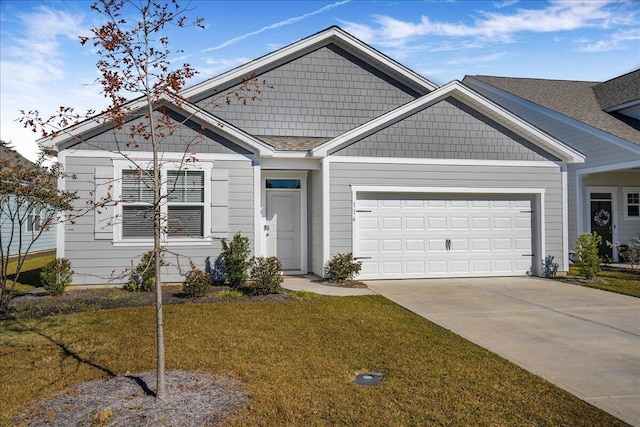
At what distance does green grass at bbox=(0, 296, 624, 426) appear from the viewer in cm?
397

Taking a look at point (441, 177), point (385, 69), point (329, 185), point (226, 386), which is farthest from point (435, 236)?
point (226, 386)

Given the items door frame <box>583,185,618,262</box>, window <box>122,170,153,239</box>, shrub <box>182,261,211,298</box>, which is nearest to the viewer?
shrub <box>182,261,211,298</box>

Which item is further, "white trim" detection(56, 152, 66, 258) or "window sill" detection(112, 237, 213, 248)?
"window sill" detection(112, 237, 213, 248)

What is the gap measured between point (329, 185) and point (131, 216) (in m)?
4.61

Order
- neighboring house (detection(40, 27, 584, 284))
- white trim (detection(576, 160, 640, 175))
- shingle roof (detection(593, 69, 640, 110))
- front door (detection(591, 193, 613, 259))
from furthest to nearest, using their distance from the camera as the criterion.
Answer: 1. shingle roof (detection(593, 69, 640, 110))
2. front door (detection(591, 193, 613, 259))
3. white trim (detection(576, 160, 640, 175))
4. neighboring house (detection(40, 27, 584, 284))

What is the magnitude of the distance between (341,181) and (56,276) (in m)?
6.54

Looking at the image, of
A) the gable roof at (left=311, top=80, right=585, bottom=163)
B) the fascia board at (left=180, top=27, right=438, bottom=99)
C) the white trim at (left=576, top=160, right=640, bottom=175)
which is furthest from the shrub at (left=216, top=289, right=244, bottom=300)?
the white trim at (left=576, top=160, right=640, bottom=175)

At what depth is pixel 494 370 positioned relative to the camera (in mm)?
5016

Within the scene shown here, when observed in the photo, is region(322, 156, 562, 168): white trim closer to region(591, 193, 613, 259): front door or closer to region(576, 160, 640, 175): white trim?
region(576, 160, 640, 175): white trim

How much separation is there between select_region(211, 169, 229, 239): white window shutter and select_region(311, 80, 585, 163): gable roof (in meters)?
2.23

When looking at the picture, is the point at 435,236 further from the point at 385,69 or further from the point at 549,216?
the point at 385,69

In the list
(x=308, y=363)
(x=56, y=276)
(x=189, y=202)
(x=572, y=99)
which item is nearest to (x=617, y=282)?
(x=572, y=99)

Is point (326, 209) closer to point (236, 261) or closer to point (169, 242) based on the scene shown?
point (236, 261)

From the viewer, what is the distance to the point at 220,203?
10.7m
